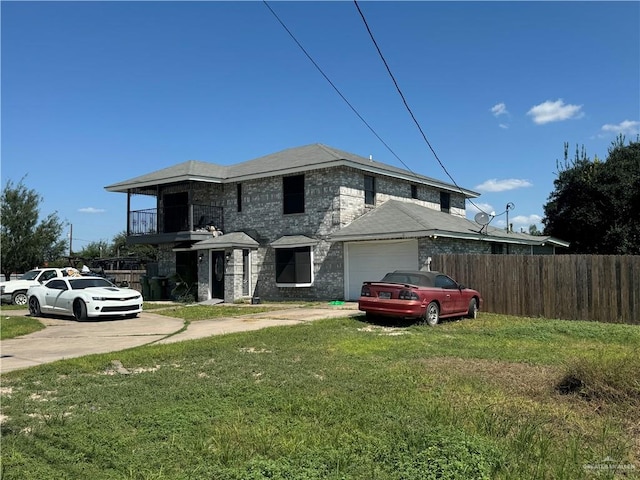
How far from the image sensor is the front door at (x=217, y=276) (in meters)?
23.4

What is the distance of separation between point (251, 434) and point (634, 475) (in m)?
3.25

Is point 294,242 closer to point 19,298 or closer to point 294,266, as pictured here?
point 294,266

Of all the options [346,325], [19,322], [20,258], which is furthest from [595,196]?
[20,258]

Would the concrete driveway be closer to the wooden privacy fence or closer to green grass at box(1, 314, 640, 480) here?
green grass at box(1, 314, 640, 480)

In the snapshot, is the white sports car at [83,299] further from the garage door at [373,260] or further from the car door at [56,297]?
the garage door at [373,260]

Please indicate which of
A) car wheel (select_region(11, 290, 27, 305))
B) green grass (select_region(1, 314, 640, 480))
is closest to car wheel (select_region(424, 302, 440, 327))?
green grass (select_region(1, 314, 640, 480))

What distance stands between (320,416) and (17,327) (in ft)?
38.4

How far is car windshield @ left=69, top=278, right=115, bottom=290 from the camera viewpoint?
16.4m

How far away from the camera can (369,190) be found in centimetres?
2348

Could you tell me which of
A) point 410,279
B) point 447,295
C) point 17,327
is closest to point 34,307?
point 17,327

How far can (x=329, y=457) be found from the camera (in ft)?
14.1

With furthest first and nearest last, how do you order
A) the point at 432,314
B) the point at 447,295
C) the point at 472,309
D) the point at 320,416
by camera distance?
the point at 472,309
the point at 447,295
the point at 432,314
the point at 320,416

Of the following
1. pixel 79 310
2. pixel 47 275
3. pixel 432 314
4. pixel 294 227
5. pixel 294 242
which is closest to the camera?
pixel 432 314

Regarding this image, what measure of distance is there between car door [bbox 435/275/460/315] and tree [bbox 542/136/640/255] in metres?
23.2
